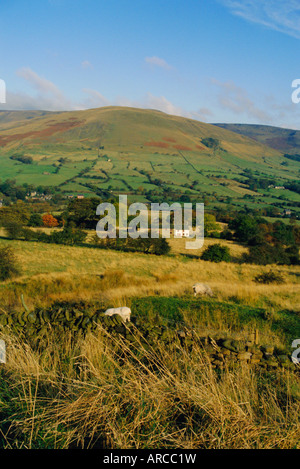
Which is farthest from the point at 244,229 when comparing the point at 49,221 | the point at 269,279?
the point at 49,221

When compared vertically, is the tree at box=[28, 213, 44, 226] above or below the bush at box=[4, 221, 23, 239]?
above

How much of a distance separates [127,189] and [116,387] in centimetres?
9797

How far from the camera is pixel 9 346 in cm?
452

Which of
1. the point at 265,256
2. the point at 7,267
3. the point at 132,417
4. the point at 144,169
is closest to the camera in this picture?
the point at 132,417

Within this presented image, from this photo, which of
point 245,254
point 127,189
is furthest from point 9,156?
point 245,254

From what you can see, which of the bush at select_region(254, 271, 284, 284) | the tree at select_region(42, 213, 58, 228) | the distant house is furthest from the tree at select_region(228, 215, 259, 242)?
the tree at select_region(42, 213, 58, 228)

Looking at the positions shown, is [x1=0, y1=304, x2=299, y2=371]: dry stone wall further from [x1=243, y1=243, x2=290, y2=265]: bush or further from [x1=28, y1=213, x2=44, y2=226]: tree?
[x1=28, y1=213, x2=44, y2=226]: tree

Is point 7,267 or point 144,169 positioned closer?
point 7,267

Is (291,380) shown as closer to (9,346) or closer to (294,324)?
(294,324)

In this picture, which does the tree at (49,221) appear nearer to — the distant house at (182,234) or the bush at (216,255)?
the distant house at (182,234)

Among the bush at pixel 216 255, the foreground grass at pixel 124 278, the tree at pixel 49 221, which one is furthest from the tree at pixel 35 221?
the bush at pixel 216 255

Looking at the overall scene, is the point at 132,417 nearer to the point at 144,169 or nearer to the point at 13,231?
the point at 13,231

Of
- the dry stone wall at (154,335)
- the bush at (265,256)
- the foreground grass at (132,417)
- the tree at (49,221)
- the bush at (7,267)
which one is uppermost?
the tree at (49,221)

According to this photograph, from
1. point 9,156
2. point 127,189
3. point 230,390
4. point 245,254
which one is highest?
point 9,156
